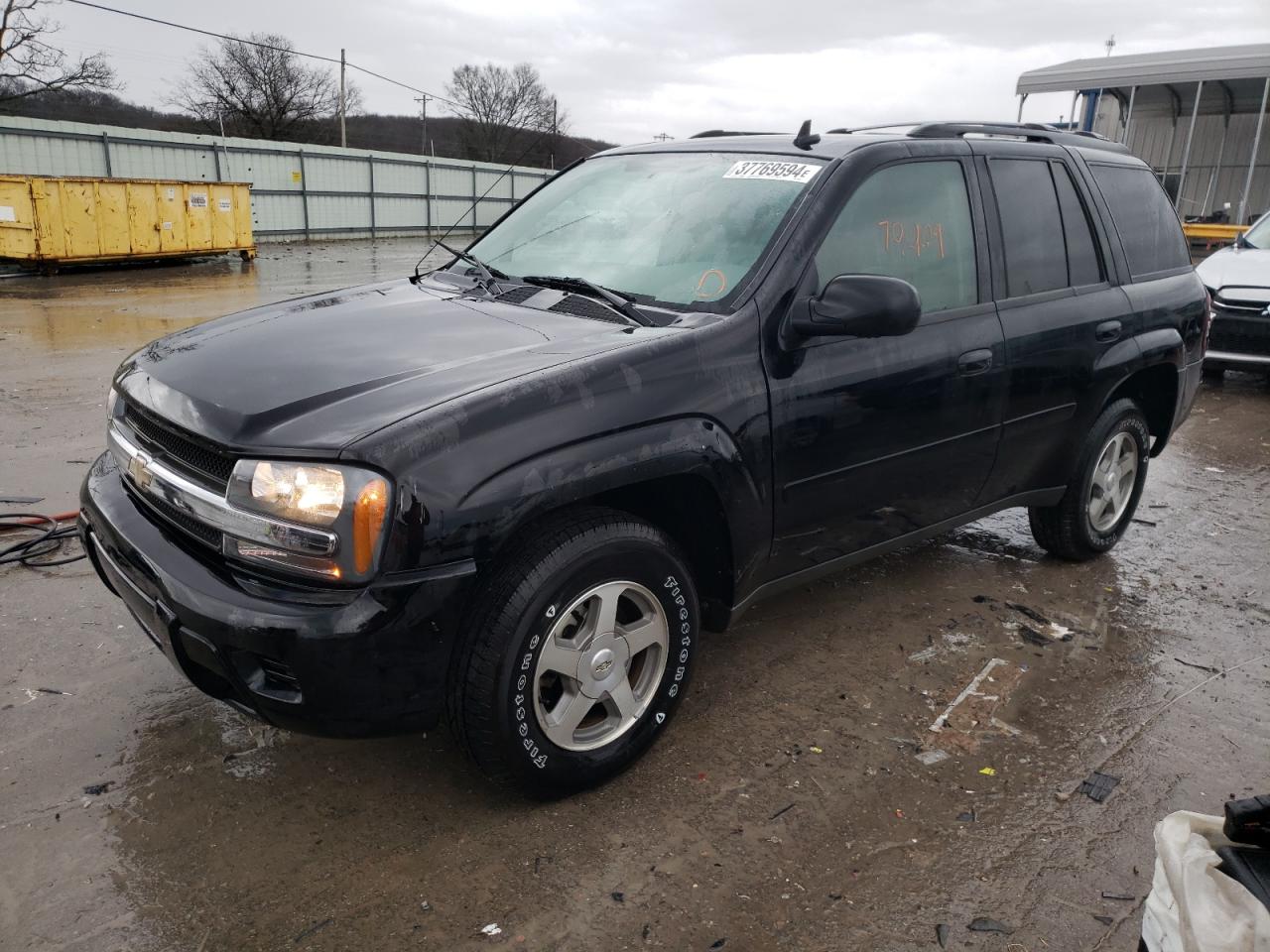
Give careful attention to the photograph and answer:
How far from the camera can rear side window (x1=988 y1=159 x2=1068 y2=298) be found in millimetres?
3869

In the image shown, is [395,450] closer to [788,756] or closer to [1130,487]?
[788,756]

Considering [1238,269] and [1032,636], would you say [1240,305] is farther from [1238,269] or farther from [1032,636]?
[1032,636]

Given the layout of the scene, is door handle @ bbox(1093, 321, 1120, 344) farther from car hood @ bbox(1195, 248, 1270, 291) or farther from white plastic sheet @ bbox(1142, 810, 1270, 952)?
car hood @ bbox(1195, 248, 1270, 291)

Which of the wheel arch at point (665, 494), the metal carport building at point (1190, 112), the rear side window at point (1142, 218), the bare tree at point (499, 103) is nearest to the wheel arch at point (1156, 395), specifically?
the rear side window at point (1142, 218)

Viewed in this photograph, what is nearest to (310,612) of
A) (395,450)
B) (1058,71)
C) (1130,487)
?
(395,450)

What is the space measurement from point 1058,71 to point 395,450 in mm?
19044

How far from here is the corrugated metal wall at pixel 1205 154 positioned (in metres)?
19.3

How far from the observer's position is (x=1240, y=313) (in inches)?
359

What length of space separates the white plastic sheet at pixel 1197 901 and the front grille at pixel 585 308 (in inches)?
78.7

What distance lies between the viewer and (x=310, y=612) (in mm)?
2270

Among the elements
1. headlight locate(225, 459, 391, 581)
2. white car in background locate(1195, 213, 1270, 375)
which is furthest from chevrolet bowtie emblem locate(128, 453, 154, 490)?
white car in background locate(1195, 213, 1270, 375)

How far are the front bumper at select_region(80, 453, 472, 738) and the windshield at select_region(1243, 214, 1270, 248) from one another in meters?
10.7

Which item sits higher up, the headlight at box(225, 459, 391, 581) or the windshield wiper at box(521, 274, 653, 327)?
the windshield wiper at box(521, 274, 653, 327)

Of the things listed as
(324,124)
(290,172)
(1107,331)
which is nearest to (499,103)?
(324,124)
